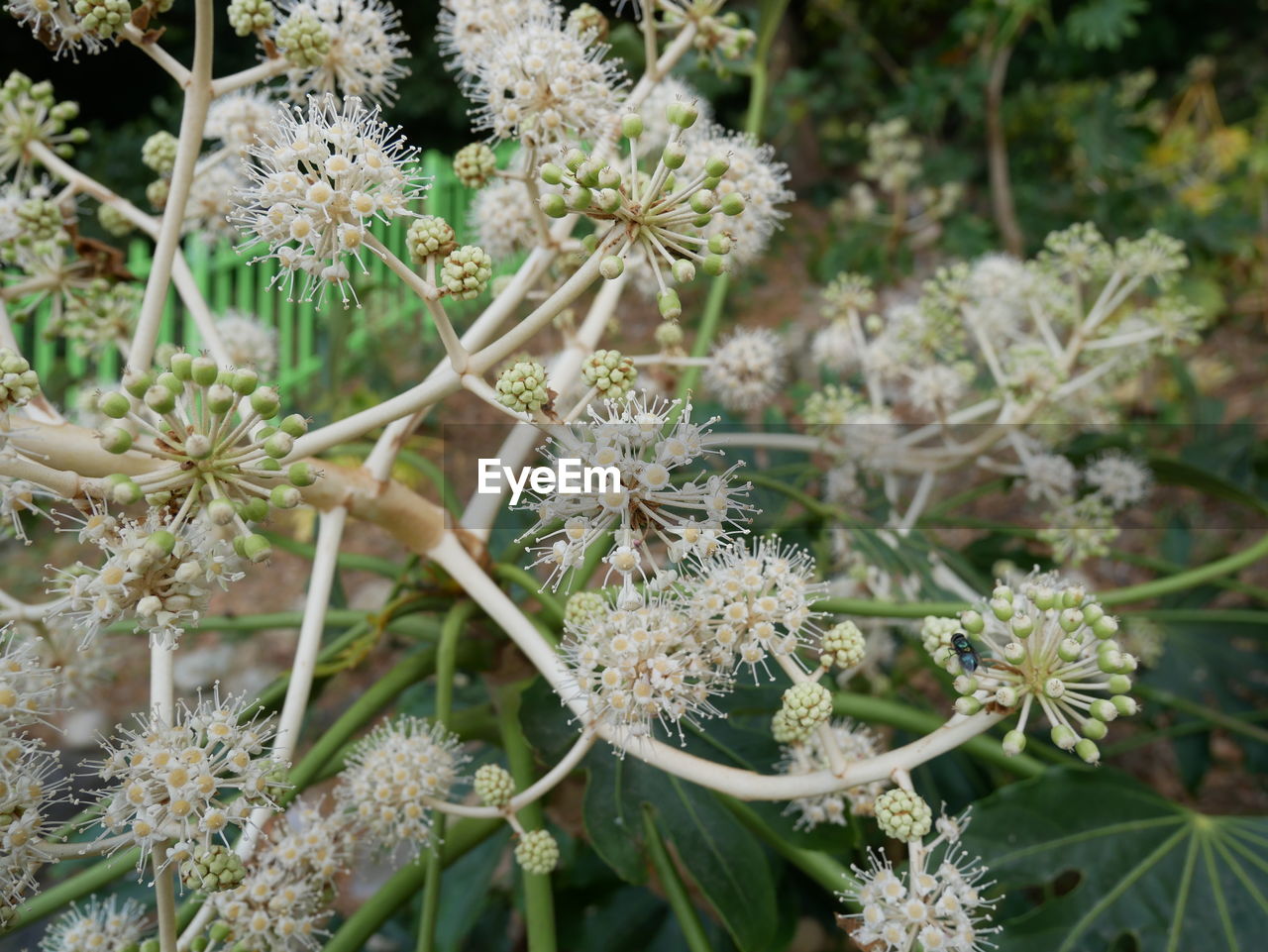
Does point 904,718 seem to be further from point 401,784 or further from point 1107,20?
point 1107,20

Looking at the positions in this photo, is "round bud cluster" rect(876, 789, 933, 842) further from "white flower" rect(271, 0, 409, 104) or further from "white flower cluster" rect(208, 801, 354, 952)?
"white flower" rect(271, 0, 409, 104)

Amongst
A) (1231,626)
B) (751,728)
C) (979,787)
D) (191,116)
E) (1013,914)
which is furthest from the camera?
(1231,626)

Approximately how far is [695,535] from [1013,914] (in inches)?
49.1

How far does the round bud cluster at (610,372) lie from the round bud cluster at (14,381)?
0.52m

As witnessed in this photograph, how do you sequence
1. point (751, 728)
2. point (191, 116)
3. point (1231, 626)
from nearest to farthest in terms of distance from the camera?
point (191, 116) < point (751, 728) < point (1231, 626)

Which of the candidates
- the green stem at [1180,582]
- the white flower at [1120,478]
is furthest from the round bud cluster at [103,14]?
the white flower at [1120,478]

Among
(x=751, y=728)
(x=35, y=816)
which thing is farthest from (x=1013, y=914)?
(x=35, y=816)

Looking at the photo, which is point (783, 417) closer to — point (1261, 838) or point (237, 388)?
point (1261, 838)

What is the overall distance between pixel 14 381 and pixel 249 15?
0.61 metres

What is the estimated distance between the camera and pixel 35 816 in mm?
944

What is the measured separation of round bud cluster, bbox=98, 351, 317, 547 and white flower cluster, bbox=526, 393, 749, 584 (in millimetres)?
262

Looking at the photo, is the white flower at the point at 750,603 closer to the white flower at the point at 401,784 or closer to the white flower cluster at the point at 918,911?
the white flower cluster at the point at 918,911

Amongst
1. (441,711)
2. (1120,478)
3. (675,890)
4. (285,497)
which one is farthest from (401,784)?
(1120,478)

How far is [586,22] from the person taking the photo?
1.30 metres
